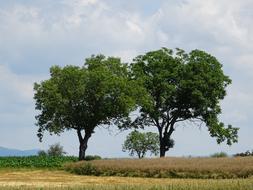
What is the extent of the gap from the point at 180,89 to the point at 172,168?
2669cm

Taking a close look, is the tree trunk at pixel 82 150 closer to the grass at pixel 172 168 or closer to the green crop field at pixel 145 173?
the green crop field at pixel 145 173

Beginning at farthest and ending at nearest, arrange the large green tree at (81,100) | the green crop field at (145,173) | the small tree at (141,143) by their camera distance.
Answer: the small tree at (141,143) < the large green tree at (81,100) < the green crop field at (145,173)

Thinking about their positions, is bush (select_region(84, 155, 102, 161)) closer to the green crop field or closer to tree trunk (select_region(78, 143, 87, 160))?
tree trunk (select_region(78, 143, 87, 160))

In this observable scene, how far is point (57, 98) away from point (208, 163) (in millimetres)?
20873

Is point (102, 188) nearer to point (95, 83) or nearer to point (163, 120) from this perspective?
point (95, 83)

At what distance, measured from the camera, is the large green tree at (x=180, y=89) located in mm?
61062

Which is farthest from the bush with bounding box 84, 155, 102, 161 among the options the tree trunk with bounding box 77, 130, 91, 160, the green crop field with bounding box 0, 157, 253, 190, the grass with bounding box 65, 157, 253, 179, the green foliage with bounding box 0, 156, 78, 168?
the grass with bounding box 65, 157, 253, 179

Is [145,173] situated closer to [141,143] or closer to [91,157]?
[91,157]

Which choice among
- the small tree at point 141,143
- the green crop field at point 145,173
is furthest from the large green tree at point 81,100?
the small tree at point 141,143

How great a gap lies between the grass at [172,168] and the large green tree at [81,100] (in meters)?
12.4

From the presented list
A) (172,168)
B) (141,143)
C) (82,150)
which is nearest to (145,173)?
(172,168)

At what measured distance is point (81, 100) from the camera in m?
55.5

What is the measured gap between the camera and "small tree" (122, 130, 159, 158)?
95.3m

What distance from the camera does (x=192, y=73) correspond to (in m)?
61.4
